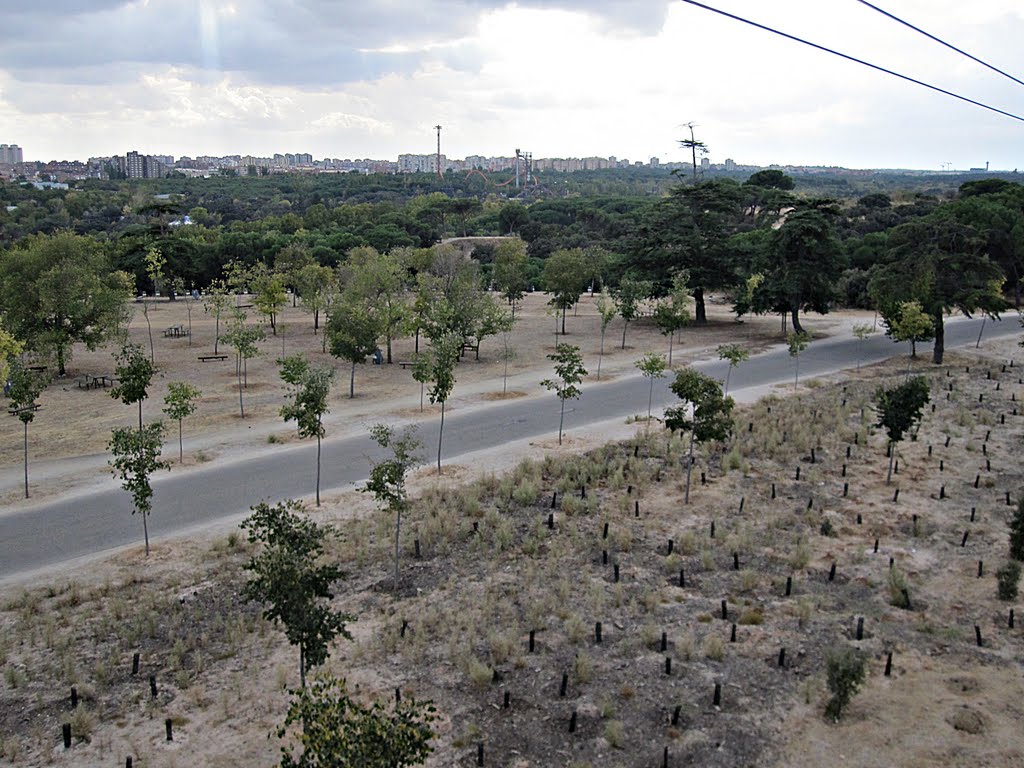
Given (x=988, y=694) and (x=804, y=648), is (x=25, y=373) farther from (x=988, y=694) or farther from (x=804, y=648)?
(x=988, y=694)

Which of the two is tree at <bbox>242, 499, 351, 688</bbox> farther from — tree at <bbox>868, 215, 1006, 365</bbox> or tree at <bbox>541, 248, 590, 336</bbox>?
tree at <bbox>541, 248, 590, 336</bbox>

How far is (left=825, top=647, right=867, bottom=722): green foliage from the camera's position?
35.8 feet

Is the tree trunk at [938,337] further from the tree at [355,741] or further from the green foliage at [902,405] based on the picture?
the tree at [355,741]

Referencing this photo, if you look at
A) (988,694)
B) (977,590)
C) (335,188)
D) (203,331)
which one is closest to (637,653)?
(988,694)

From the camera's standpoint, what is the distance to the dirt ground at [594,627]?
423 inches

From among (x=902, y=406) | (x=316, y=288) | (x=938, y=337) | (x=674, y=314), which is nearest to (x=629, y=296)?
(x=674, y=314)

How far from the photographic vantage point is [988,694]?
11.7 metres

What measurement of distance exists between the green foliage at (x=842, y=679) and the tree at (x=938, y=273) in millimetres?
27860

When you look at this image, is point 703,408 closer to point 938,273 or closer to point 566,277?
point 938,273

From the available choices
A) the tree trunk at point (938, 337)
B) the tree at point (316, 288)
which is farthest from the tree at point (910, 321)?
the tree at point (316, 288)

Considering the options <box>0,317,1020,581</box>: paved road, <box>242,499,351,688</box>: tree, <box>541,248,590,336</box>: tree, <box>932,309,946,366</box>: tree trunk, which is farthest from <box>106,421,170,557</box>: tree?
<box>932,309,946,366</box>: tree trunk

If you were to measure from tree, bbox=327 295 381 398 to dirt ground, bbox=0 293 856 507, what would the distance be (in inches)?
55.7

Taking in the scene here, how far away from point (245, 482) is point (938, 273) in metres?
30.0

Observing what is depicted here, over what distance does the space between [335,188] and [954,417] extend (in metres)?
161
